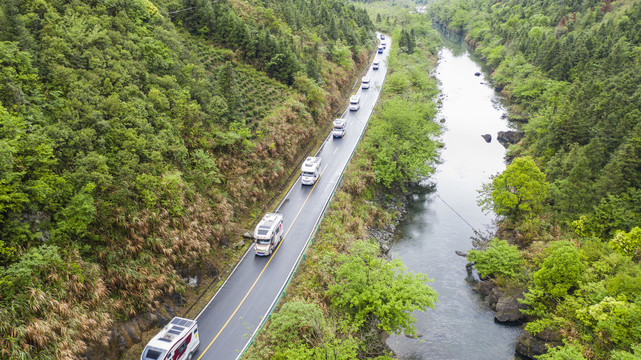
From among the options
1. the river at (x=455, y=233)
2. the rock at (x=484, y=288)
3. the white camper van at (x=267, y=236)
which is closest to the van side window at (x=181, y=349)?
the white camper van at (x=267, y=236)

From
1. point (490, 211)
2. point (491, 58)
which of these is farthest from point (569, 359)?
point (491, 58)

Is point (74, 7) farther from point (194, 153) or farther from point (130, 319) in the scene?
point (130, 319)

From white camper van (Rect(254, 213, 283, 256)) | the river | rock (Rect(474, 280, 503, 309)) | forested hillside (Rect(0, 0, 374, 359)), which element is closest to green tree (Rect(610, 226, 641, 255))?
rock (Rect(474, 280, 503, 309))

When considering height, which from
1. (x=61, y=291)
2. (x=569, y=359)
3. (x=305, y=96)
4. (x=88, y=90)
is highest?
(x=88, y=90)

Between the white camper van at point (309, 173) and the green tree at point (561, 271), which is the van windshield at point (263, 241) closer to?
the white camper van at point (309, 173)

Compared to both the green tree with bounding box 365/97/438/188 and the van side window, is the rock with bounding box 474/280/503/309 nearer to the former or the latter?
the green tree with bounding box 365/97/438/188

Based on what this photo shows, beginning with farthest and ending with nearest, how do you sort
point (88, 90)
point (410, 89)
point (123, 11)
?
point (410, 89) < point (123, 11) < point (88, 90)
